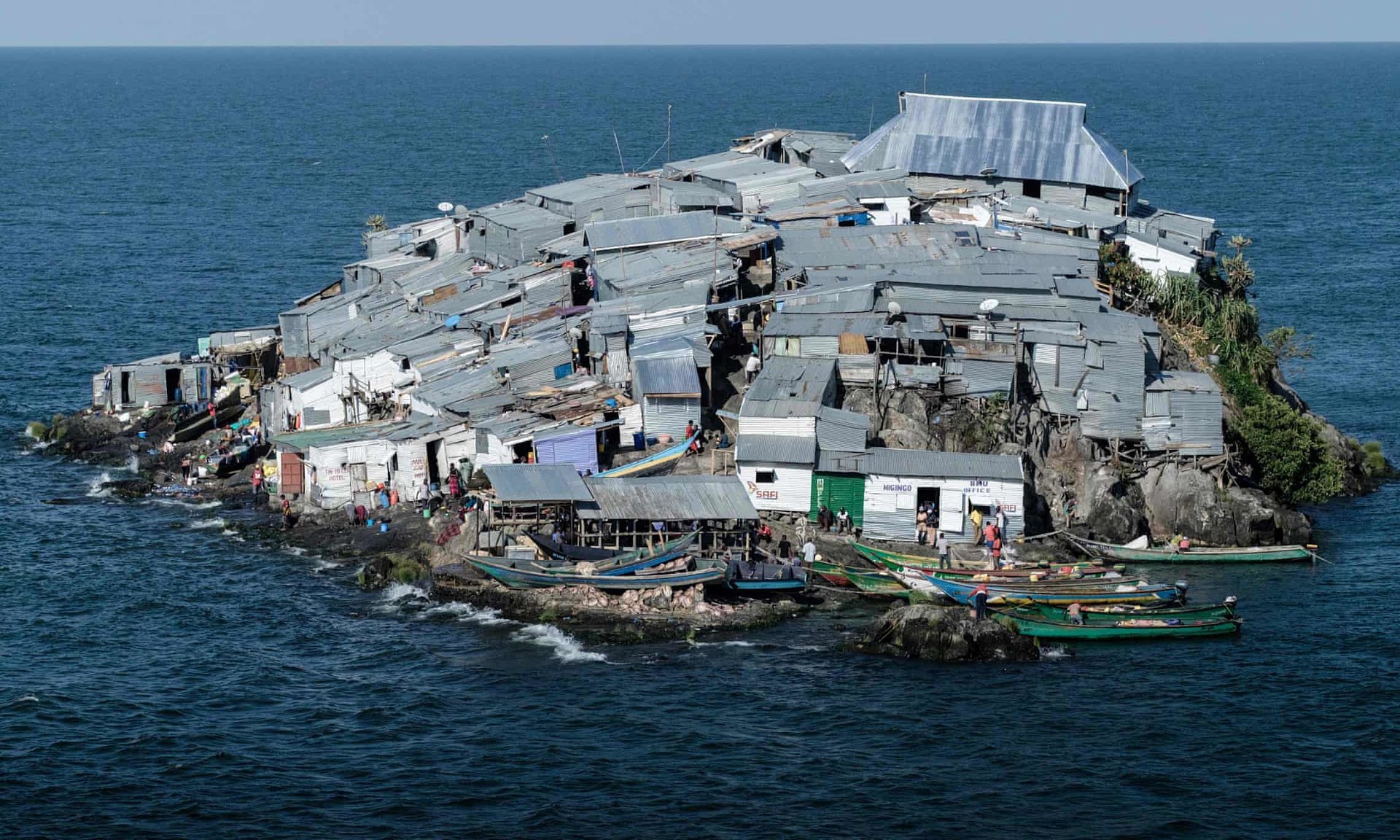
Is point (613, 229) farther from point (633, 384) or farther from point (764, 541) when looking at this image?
point (764, 541)

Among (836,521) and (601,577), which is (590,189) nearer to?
(836,521)

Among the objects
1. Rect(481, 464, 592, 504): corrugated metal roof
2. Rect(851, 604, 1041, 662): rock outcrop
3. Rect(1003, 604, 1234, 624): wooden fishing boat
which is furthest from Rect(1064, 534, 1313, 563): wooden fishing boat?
Rect(481, 464, 592, 504): corrugated metal roof

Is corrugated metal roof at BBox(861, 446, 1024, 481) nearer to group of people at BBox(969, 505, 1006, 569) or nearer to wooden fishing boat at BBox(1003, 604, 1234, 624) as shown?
group of people at BBox(969, 505, 1006, 569)

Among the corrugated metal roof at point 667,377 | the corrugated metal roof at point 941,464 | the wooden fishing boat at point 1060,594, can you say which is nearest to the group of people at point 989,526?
the corrugated metal roof at point 941,464

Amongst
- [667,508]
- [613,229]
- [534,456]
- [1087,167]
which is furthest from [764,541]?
[1087,167]

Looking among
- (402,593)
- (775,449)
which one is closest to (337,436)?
(402,593)
